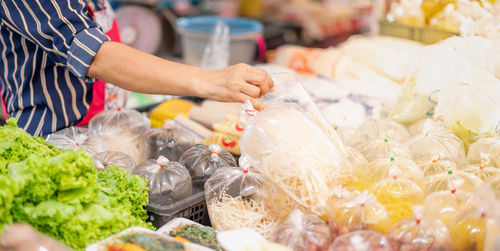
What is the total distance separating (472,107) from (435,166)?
34 cm

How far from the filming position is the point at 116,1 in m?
3.89

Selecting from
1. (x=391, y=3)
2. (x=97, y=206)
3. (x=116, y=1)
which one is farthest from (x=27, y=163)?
(x=116, y=1)

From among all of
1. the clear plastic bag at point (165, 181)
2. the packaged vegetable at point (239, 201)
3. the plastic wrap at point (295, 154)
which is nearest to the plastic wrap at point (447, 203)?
the plastic wrap at point (295, 154)

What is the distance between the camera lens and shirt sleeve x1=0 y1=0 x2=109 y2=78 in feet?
5.02

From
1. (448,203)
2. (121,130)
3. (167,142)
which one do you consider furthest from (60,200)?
(448,203)

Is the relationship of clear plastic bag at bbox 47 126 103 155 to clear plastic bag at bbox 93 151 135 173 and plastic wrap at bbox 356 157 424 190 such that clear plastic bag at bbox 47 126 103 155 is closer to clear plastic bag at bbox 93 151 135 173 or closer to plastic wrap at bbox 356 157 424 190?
clear plastic bag at bbox 93 151 135 173

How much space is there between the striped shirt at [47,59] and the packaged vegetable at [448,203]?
3.85 ft

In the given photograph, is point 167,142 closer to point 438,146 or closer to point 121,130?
point 121,130

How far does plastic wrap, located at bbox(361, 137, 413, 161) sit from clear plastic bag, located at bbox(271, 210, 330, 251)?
468mm

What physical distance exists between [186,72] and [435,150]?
922mm

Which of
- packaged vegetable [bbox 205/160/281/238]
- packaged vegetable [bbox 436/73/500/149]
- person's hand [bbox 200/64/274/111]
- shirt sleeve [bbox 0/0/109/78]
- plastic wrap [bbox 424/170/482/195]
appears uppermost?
shirt sleeve [bbox 0/0/109/78]

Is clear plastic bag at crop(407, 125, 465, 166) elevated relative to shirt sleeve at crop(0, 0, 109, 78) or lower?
lower

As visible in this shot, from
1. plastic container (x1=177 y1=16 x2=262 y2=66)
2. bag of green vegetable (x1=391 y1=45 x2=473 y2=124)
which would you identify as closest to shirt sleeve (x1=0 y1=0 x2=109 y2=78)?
bag of green vegetable (x1=391 y1=45 x2=473 y2=124)

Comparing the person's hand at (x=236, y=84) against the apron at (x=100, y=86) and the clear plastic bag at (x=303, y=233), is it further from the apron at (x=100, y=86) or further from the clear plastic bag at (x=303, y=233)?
the apron at (x=100, y=86)
